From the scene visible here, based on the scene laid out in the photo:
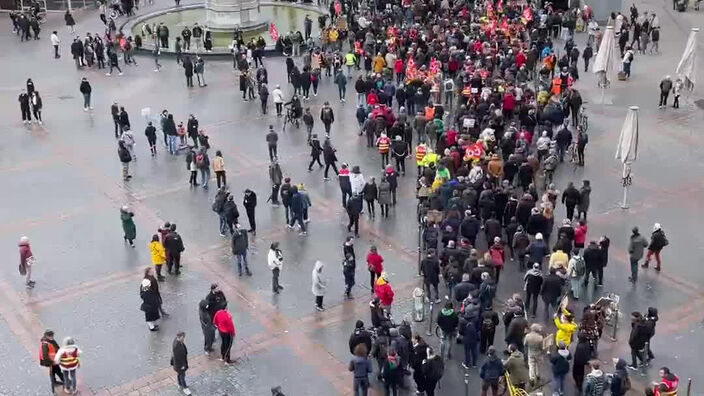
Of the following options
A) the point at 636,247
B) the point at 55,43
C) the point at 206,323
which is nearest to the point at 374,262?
the point at 206,323

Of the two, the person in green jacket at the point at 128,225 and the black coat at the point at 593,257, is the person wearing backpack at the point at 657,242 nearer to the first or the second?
the black coat at the point at 593,257

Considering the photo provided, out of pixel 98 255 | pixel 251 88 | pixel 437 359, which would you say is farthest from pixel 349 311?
pixel 251 88

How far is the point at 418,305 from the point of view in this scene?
20.6 m

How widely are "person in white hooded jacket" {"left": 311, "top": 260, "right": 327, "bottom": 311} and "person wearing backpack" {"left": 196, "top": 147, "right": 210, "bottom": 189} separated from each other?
25.6ft

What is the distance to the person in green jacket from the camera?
23.8 m

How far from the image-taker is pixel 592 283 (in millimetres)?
21734

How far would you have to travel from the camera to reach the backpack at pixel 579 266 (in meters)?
20.7

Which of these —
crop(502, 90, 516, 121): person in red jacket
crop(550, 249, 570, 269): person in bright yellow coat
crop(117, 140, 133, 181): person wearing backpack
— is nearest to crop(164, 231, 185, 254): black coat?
crop(117, 140, 133, 181): person wearing backpack

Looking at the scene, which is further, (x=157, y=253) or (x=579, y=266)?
(x=157, y=253)

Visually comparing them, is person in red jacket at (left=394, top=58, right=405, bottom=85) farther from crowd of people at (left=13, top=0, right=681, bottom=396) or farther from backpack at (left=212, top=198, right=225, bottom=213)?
backpack at (left=212, top=198, right=225, bottom=213)

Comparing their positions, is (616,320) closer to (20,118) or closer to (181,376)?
(181,376)

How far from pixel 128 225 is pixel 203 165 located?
412 centimetres

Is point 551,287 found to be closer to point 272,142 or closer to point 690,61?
point 272,142

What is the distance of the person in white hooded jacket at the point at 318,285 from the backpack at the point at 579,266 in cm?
556
